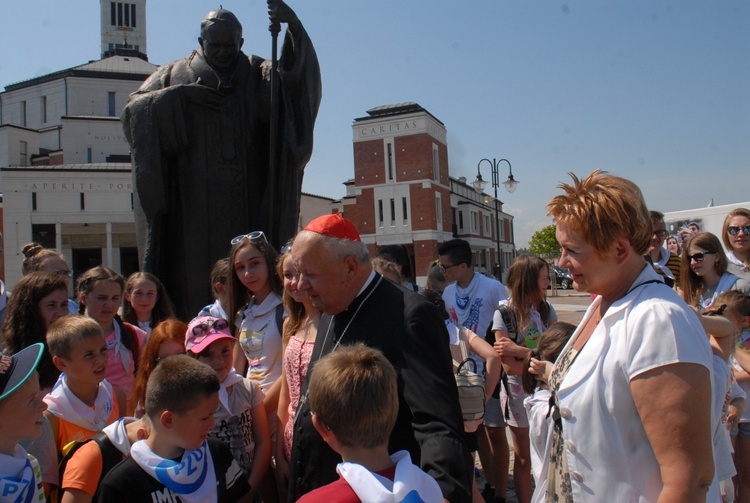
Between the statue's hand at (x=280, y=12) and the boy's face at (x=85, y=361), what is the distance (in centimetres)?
264

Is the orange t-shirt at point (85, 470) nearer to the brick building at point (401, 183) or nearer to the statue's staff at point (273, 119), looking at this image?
the statue's staff at point (273, 119)

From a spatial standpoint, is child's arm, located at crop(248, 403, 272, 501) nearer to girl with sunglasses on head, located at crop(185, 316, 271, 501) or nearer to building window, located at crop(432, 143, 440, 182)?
girl with sunglasses on head, located at crop(185, 316, 271, 501)

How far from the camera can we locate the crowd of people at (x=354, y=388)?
184 cm

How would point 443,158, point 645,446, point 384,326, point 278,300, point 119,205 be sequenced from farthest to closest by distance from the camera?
point 443,158, point 119,205, point 278,300, point 384,326, point 645,446

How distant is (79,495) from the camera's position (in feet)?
8.63

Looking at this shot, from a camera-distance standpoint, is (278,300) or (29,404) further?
(278,300)

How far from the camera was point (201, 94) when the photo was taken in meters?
→ 4.92

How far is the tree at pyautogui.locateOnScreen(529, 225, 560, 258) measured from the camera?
6231 cm

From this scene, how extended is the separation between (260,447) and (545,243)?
209ft

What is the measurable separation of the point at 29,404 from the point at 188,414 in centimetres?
60

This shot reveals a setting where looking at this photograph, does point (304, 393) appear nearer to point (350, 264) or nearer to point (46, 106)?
point (350, 264)

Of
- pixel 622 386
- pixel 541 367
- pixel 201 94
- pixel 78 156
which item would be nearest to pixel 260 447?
pixel 541 367

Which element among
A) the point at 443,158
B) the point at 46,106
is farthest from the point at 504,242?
the point at 46,106

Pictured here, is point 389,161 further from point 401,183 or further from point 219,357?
point 219,357
